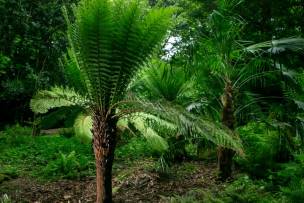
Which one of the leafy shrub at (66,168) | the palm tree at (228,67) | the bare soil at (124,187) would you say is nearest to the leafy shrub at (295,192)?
the bare soil at (124,187)

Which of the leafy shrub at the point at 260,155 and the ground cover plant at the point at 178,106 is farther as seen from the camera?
the leafy shrub at the point at 260,155

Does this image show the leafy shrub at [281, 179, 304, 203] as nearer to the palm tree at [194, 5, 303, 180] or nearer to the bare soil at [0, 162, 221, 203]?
the bare soil at [0, 162, 221, 203]

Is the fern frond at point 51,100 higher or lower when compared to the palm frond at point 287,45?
lower

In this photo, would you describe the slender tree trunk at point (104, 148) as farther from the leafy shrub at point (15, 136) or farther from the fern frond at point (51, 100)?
the leafy shrub at point (15, 136)

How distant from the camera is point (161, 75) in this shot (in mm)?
7773

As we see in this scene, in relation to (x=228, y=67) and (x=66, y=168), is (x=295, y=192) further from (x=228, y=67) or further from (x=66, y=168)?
(x=66, y=168)

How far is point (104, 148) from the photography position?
4949 millimetres

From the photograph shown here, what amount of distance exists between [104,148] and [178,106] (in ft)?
3.53

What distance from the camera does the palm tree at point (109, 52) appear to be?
4812mm

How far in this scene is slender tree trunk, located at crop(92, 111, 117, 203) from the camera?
194 inches

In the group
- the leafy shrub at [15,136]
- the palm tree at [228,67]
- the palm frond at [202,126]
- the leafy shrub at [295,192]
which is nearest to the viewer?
the leafy shrub at [295,192]

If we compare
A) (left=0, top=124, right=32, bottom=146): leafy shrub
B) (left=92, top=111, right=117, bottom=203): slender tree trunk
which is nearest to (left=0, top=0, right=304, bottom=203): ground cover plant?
(left=92, top=111, right=117, bottom=203): slender tree trunk

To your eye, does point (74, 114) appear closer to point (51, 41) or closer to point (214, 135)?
point (51, 41)

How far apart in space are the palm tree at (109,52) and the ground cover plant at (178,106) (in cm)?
1
